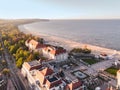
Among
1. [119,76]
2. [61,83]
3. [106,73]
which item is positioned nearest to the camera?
[119,76]

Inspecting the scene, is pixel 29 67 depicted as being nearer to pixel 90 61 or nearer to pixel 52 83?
pixel 52 83

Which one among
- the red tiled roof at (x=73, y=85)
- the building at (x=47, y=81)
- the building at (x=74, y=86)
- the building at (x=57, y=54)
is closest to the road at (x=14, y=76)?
the building at (x=47, y=81)

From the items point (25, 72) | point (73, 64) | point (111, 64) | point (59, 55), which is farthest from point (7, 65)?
point (111, 64)

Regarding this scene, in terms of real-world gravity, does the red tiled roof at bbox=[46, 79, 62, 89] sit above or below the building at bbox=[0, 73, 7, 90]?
above

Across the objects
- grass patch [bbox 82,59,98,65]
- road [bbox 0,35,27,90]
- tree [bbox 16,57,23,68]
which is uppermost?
tree [bbox 16,57,23,68]

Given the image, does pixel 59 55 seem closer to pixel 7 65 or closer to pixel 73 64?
pixel 73 64

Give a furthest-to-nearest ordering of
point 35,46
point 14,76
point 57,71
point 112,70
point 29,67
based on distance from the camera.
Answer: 1. point 35,46
2. point 112,70
3. point 14,76
4. point 57,71
5. point 29,67

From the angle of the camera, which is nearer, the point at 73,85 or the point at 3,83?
the point at 73,85

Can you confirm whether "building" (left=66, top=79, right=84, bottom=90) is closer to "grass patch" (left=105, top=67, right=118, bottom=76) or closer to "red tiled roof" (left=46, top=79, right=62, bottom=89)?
"red tiled roof" (left=46, top=79, right=62, bottom=89)

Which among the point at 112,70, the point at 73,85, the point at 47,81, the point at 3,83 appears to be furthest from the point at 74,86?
the point at 112,70

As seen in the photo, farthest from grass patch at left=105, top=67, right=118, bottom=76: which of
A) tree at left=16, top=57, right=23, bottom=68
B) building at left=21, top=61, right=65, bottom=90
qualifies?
tree at left=16, top=57, right=23, bottom=68

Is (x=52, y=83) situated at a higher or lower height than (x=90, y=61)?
higher
